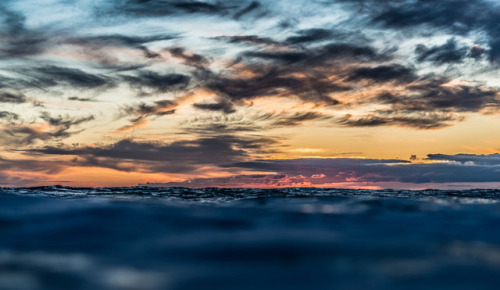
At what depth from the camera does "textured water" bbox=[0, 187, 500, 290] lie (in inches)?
176

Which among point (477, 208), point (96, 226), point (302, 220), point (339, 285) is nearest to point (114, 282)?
point (339, 285)

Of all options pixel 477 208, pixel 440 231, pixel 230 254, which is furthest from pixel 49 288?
pixel 477 208

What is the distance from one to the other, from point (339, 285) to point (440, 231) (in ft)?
12.2

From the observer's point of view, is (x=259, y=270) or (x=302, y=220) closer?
(x=259, y=270)

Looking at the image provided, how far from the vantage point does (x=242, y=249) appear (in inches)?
226

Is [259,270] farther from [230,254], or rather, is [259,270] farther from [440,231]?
[440,231]

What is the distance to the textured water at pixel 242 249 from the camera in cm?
447

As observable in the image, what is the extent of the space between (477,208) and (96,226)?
939 cm

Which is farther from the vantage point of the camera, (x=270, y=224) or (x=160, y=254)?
(x=270, y=224)

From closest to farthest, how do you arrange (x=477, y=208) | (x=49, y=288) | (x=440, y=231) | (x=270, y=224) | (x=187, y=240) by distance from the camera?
1. (x=49, y=288)
2. (x=187, y=240)
3. (x=440, y=231)
4. (x=270, y=224)
5. (x=477, y=208)

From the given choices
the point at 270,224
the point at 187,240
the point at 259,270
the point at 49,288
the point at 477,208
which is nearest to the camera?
the point at 49,288

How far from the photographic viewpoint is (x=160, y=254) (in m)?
5.44

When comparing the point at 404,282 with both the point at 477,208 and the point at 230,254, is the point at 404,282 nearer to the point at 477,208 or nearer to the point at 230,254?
the point at 230,254

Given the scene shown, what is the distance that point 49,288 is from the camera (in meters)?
4.20
